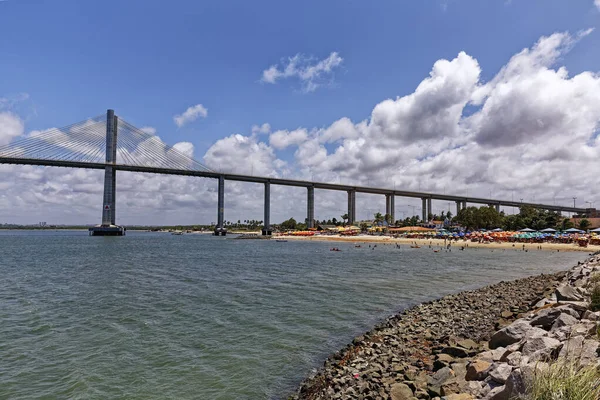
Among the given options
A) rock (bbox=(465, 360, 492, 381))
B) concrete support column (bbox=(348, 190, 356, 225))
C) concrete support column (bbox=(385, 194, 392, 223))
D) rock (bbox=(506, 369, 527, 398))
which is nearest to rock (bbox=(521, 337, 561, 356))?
rock (bbox=(465, 360, 492, 381))

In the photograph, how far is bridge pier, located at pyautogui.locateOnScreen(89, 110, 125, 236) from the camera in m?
102

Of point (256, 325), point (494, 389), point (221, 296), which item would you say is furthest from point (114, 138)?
point (494, 389)

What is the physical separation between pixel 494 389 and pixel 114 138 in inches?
4652

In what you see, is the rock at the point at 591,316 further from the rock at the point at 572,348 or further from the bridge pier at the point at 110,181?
the bridge pier at the point at 110,181

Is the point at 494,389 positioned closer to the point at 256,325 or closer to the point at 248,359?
the point at 248,359

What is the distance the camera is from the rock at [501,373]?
574cm

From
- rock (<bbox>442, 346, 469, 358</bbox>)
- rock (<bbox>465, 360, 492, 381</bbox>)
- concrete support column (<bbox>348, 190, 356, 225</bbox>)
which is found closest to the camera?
rock (<bbox>465, 360, 492, 381</bbox>)

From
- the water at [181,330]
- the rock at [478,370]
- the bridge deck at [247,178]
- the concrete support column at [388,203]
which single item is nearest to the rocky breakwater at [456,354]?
→ the rock at [478,370]

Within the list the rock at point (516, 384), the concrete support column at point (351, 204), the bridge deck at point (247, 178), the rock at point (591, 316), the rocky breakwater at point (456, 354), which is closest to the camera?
the rock at point (516, 384)

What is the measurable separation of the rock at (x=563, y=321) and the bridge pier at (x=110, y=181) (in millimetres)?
111078

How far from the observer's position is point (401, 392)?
23.0 feet

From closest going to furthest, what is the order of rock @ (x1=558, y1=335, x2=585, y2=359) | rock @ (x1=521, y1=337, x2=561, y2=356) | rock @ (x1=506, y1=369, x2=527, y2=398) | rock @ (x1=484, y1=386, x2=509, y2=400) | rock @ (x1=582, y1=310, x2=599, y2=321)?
1. rock @ (x1=506, y1=369, x2=527, y2=398)
2. rock @ (x1=484, y1=386, x2=509, y2=400)
3. rock @ (x1=558, y1=335, x2=585, y2=359)
4. rock @ (x1=521, y1=337, x2=561, y2=356)
5. rock @ (x1=582, y1=310, x2=599, y2=321)

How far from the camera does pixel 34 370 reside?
9852 mm

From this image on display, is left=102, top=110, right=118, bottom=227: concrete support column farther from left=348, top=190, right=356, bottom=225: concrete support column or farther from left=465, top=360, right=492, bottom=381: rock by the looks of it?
left=465, top=360, right=492, bottom=381: rock
